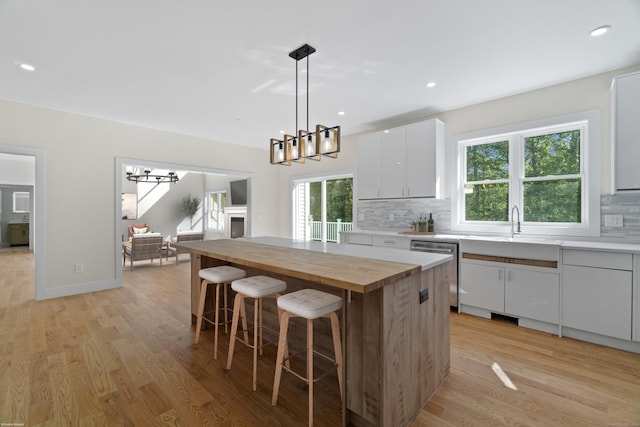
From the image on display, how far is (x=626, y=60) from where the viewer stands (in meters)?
2.70

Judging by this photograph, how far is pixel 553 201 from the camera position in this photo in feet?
10.9

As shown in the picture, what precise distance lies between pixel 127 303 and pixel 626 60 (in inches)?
243

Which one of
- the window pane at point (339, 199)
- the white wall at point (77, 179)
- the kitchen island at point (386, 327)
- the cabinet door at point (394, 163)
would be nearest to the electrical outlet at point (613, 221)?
the cabinet door at point (394, 163)

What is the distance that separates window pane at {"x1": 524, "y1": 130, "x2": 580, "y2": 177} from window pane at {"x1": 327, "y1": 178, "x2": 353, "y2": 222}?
2781mm

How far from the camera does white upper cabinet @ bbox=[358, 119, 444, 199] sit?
3.88 meters

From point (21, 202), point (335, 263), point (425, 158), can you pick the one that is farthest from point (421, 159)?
point (21, 202)

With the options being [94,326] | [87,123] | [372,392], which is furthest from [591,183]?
[87,123]

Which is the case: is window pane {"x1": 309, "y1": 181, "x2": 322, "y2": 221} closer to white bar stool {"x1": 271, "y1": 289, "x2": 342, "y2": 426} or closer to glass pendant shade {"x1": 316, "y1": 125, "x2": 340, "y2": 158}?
glass pendant shade {"x1": 316, "y1": 125, "x2": 340, "y2": 158}

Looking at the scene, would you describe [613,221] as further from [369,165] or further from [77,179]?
[77,179]

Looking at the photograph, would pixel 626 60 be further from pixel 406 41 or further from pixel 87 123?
pixel 87 123

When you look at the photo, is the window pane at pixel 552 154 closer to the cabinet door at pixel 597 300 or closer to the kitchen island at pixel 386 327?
the cabinet door at pixel 597 300

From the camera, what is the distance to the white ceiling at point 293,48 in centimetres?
203

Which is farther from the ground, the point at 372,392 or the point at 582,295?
the point at 582,295

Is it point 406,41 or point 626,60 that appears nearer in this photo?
point 406,41
